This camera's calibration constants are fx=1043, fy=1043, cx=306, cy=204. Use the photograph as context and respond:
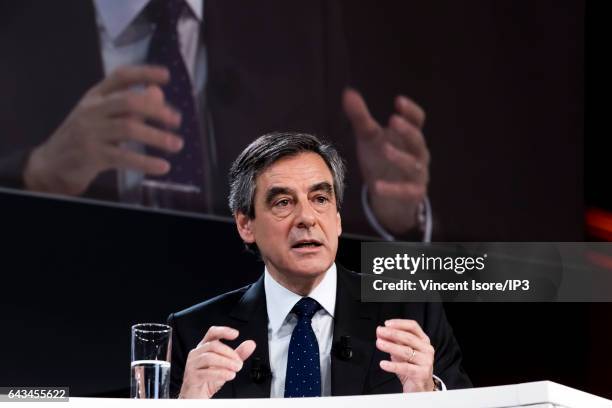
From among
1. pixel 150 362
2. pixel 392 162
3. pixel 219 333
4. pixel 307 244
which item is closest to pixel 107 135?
pixel 392 162

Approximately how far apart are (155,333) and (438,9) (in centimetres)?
223


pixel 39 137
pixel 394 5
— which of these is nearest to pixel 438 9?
pixel 394 5

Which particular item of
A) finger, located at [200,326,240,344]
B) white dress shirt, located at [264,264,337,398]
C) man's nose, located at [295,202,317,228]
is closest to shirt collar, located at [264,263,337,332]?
white dress shirt, located at [264,264,337,398]

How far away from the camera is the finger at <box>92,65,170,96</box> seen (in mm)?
3139

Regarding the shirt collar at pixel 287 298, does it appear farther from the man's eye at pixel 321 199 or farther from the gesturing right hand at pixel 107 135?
the gesturing right hand at pixel 107 135

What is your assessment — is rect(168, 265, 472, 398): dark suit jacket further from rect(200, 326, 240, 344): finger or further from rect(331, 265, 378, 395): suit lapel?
rect(200, 326, 240, 344): finger

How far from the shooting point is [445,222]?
346 centimetres

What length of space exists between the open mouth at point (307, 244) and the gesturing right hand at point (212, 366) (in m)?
0.43

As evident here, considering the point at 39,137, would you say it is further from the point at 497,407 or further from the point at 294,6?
the point at 497,407

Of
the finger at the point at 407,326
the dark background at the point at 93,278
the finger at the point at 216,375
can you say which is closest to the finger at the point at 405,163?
the dark background at the point at 93,278

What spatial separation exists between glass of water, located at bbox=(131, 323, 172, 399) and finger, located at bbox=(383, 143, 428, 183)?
72.6 inches

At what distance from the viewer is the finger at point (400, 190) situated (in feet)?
11.1

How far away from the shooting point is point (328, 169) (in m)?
2.20

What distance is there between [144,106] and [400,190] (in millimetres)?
869
